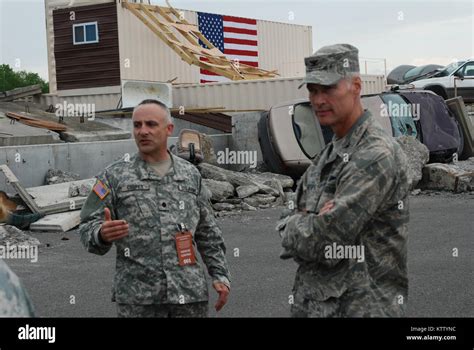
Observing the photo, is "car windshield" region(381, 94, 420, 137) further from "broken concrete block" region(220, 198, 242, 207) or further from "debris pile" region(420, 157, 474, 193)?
"broken concrete block" region(220, 198, 242, 207)

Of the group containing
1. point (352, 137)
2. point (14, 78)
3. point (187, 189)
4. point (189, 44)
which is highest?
point (14, 78)

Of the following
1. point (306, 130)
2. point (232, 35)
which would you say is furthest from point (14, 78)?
point (306, 130)

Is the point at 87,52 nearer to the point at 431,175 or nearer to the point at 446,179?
the point at 431,175

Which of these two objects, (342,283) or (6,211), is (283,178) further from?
(342,283)

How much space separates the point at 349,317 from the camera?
292 centimetres

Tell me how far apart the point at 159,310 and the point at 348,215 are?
1.34 meters

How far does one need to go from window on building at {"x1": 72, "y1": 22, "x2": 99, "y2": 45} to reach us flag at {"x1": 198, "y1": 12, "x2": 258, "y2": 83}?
14.4 feet

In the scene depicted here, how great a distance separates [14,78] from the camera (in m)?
49.2

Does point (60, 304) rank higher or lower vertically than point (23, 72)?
lower

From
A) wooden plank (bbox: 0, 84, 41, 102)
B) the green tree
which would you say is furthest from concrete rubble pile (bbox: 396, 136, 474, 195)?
the green tree

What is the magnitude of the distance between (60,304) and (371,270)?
195 inches

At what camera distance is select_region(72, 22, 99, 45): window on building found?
1004 inches

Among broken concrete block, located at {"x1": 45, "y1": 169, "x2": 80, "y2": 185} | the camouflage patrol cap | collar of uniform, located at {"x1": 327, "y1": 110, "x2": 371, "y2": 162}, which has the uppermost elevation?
the camouflage patrol cap
